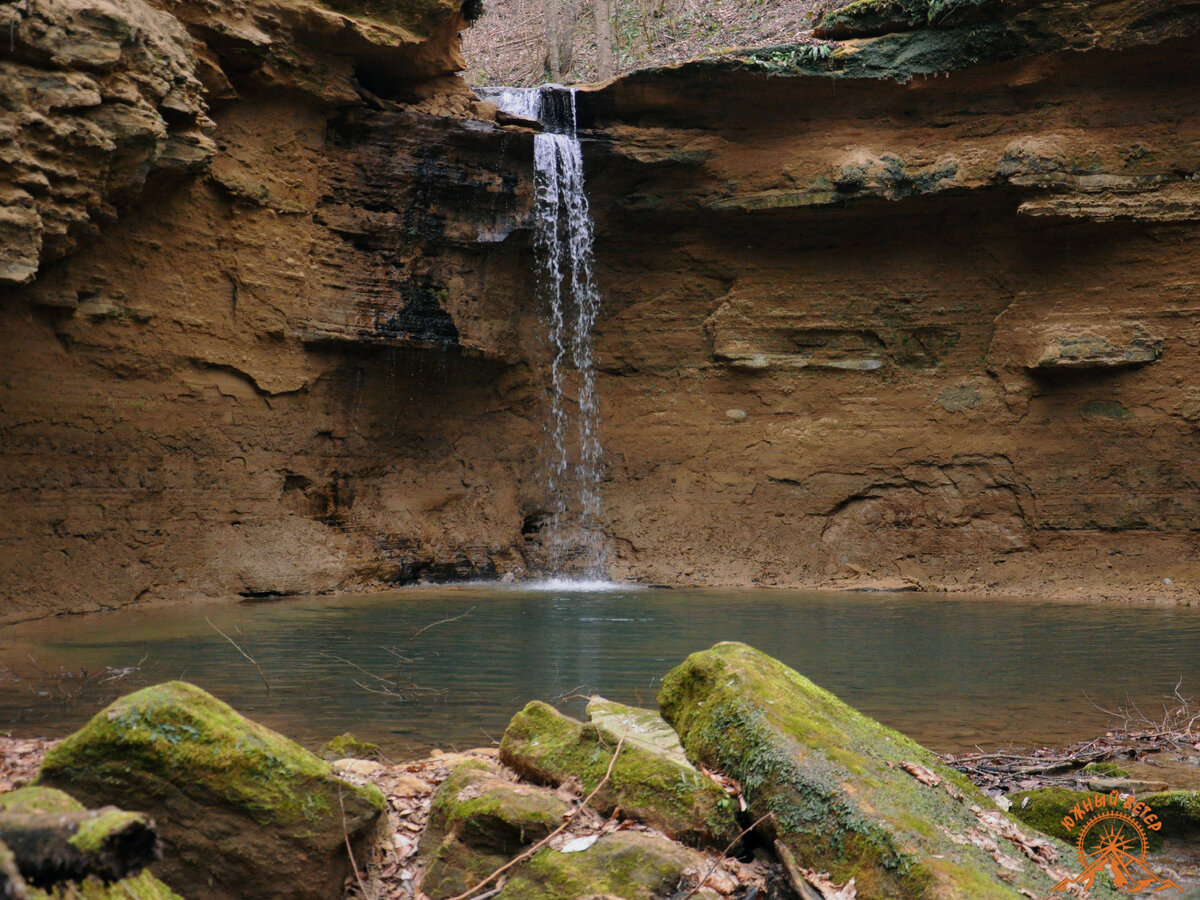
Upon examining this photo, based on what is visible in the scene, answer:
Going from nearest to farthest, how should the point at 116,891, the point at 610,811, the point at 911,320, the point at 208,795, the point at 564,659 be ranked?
the point at 116,891, the point at 208,795, the point at 610,811, the point at 564,659, the point at 911,320

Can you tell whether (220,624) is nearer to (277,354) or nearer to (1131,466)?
(277,354)

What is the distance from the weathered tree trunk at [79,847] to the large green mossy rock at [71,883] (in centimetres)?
5

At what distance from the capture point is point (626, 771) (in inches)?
126

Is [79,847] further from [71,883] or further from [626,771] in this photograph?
[626,771]

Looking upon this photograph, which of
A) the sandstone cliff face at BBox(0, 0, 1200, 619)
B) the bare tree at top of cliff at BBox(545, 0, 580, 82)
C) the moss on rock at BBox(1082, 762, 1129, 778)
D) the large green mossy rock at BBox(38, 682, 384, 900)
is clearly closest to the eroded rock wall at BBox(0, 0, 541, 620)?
the sandstone cliff face at BBox(0, 0, 1200, 619)

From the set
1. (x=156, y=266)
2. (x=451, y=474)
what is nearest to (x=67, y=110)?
(x=156, y=266)

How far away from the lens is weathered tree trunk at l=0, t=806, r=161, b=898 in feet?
5.89

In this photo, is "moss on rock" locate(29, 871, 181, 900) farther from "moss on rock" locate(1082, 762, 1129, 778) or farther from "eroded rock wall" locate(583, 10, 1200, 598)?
"eroded rock wall" locate(583, 10, 1200, 598)

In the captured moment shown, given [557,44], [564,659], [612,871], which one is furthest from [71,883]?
[557,44]

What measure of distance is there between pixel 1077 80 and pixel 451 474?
1051cm

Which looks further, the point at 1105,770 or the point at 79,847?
the point at 1105,770

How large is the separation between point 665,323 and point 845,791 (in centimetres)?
1282

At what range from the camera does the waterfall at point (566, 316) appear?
14086mm

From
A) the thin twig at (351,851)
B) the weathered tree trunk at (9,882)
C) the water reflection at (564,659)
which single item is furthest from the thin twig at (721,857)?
the water reflection at (564,659)
